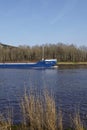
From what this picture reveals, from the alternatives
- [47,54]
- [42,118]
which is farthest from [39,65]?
[42,118]

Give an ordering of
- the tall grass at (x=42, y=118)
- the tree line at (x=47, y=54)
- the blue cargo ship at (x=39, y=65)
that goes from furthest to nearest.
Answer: the tree line at (x=47, y=54), the blue cargo ship at (x=39, y=65), the tall grass at (x=42, y=118)

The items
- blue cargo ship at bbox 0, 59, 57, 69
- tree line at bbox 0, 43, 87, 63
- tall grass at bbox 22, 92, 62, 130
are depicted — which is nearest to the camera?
tall grass at bbox 22, 92, 62, 130

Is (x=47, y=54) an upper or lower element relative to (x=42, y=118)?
upper

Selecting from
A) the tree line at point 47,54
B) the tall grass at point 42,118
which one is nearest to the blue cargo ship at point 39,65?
the tree line at point 47,54

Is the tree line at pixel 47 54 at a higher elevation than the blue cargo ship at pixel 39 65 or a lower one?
higher

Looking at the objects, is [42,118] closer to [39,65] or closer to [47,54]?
[39,65]

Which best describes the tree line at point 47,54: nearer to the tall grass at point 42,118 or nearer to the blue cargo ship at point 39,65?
the blue cargo ship at point 39,65

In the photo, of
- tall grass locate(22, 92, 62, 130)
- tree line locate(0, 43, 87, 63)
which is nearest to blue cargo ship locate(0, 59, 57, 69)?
tree line locate(0, 43, 87, 63)

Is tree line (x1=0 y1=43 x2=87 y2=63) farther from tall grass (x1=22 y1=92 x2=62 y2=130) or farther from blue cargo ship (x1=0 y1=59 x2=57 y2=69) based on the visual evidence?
tall grass (x1=22 y1=92 x2=62 y2=130)

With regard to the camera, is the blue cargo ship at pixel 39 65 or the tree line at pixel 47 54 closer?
the blue cargo ship at pixel 39 65

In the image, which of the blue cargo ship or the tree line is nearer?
the blue cargo ship

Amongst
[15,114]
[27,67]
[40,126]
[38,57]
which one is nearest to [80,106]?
[15,114]

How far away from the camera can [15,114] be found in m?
→ 23.8

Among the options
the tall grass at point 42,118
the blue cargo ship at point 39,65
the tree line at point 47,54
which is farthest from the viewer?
the tree line at point 47,54
